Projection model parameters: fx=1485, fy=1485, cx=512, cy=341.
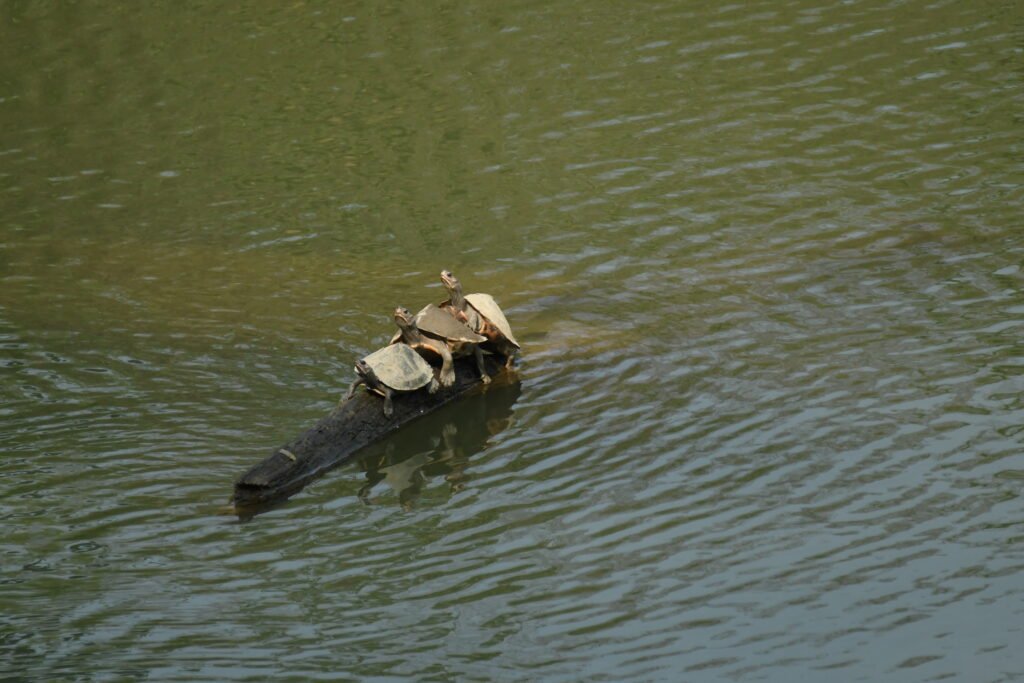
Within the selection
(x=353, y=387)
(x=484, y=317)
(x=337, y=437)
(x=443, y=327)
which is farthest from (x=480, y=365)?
(x=337, y=437)

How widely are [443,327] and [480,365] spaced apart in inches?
21.8

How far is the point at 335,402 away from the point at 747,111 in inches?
357

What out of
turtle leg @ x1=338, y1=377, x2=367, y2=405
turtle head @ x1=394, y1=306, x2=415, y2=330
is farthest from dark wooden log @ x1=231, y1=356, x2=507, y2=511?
turtle head @ x1=394, y1=306, x2=415, y2=330

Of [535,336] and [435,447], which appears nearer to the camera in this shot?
[435,447]

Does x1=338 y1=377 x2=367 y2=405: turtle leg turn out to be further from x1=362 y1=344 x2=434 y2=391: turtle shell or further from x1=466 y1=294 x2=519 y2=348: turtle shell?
x1=466 y1=294 x2=519 y2=348: turtle shell

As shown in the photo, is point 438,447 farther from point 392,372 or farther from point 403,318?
point 403,318

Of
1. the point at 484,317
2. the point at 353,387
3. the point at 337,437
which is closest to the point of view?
the point at 337,437

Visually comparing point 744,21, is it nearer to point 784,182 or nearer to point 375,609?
point 784,182

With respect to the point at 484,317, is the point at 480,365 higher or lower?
lower

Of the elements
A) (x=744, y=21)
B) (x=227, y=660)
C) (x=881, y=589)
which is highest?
(x=744, y=21)

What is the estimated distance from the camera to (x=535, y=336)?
14805mm

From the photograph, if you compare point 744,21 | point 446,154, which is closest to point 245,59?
point 446,154

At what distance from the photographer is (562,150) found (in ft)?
65.2

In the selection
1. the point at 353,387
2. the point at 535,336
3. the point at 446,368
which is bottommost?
the point at 535,336
